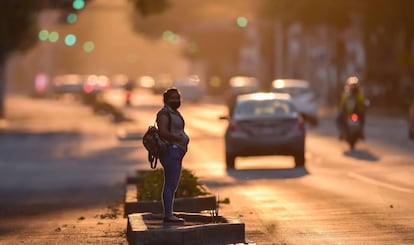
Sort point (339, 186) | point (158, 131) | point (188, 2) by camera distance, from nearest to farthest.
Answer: point (158, 131), point (339, 186), point (188, 2)

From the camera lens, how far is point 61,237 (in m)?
16.1

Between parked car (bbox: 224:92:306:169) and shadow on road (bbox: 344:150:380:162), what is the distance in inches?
120

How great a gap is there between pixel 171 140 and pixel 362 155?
18.5 metres

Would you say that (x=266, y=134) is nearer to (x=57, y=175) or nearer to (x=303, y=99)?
(x=57, y=175)

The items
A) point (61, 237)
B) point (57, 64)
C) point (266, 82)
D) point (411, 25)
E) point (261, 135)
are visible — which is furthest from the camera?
point (57, 64)

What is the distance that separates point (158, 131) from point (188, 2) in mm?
125523

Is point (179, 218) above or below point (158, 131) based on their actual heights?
below

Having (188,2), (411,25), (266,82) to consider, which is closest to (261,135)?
(411,25)

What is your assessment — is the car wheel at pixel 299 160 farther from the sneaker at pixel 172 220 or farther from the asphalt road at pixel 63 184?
the sneaker at pixel 172 220

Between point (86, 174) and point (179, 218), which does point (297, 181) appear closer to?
point (86, 174)

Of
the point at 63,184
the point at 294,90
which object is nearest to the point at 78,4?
the point at 294,90

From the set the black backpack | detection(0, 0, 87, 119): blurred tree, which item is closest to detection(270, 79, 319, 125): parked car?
detection(0, 0, 87, 119): blurred tree

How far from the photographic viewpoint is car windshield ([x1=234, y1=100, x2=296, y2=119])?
2852cm

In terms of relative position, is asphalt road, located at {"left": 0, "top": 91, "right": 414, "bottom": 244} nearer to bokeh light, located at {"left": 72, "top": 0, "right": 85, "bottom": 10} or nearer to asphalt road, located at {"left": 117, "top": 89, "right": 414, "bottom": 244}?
asphalt road, located at {"left": 117, "top": 89, "right": 414, "bottom": 244}
